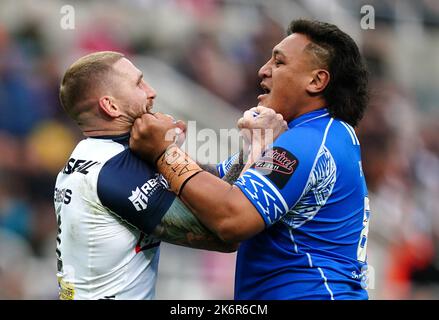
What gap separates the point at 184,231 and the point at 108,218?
14.7 inches

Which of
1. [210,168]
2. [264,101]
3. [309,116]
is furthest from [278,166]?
[210,168]

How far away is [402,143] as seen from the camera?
389 inches

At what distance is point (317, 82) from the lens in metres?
4.23

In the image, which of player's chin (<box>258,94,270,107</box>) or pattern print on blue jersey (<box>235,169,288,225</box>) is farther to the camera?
player's chin (<box>258,94,270,107</box>)

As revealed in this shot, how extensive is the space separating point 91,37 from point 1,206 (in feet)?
7.15

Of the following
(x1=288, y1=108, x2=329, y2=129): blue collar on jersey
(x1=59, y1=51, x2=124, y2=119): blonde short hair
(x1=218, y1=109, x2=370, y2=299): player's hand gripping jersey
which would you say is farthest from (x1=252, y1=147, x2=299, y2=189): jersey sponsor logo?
(x1=59, y1=51, x2=124, y2=119): blonde short hair

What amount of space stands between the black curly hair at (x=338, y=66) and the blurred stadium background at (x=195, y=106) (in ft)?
15.2

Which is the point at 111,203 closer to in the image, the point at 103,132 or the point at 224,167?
the point at 103,132

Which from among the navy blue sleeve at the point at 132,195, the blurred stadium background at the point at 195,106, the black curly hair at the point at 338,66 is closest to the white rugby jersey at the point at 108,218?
the navy blue sleeve at the point at 132,195

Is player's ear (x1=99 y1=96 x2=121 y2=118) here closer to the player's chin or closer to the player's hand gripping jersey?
the player's hand gripping jersey

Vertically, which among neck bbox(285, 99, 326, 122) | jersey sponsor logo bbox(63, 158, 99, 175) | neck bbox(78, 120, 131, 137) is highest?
neck bbox(285, 99, 326, 122)

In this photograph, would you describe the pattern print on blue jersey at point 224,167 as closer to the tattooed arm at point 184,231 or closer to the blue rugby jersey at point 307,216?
the blue rugby jersey at point 307,216

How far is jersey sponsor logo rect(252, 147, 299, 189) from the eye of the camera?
150 inches
